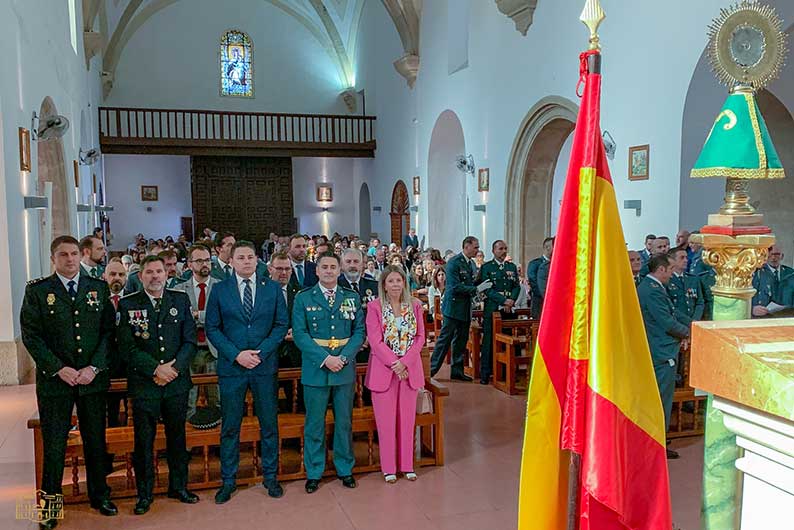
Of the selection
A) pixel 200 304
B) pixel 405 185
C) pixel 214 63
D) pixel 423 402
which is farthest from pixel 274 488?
pixel 214 63

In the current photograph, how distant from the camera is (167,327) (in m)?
4.16

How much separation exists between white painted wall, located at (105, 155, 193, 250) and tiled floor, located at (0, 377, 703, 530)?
51.6 ft

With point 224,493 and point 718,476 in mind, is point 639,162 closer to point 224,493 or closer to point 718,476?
point 224,493

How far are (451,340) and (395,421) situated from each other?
2875 mm

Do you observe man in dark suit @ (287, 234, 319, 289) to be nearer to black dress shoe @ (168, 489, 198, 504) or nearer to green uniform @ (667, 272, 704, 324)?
black dress shoe @ (168, 489, 198, 504)

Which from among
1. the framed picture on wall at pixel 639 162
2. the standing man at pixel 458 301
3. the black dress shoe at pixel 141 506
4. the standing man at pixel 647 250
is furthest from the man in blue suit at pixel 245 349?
the framed picture on wall at pixel 639 162

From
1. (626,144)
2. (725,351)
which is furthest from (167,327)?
(626,144)

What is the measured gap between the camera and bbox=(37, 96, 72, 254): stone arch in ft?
30.8

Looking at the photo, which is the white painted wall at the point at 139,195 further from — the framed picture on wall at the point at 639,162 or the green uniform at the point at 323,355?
the green uniform at the point at 323,355

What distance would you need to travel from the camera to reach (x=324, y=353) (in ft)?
14.5

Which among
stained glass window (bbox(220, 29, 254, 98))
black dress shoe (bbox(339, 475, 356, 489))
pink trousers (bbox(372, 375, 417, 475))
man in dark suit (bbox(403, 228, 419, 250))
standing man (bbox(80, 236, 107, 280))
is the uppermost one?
stained glass window (bbox(220, 29, 254, 98))

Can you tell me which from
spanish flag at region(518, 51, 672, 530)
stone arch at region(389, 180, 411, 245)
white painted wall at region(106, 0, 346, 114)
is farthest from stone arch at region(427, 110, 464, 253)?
spanish flag at region(518, 51, 672, 530)

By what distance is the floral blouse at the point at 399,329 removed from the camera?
15.1 feet

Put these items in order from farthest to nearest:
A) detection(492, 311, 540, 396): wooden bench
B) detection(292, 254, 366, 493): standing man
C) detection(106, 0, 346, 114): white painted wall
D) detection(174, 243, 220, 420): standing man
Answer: detection(106, 0, 346, 114): white painted wall < detection(492, 311, 540, 396): wooden bench < detection(174, 243, 220, 420): standing man < detection(292, 254, 366, 493): standing man
